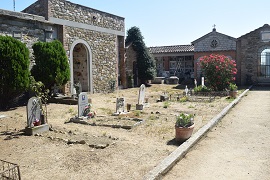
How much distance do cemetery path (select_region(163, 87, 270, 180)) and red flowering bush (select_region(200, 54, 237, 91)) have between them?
754 centimetres

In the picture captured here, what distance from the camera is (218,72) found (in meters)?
15.4

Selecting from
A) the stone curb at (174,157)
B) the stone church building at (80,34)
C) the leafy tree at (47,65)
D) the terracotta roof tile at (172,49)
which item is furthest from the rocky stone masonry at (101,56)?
the terracotta roof tile at (172,49)

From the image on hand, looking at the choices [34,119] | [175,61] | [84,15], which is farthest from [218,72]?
[175,61]

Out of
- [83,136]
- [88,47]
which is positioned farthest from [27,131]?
[88,47]

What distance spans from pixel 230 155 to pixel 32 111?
5007 mm

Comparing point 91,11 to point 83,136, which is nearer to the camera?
point 83,136

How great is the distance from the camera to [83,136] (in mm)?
6559

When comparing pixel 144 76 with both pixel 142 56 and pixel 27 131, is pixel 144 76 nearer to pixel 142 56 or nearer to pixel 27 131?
pixel 142 56

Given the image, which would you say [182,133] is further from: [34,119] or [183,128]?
[34,119]

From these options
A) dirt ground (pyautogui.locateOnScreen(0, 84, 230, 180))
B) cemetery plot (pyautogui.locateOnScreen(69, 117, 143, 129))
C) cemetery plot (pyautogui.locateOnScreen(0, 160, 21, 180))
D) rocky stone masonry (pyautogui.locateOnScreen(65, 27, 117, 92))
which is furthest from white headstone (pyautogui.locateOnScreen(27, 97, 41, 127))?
rocky stone masonry (pyautogui.locateOnScreen(65, 27, 117, 92))

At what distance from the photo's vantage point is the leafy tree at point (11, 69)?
989cm

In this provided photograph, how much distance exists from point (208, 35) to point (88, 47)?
12.5m

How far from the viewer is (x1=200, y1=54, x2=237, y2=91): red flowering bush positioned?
1541 cm

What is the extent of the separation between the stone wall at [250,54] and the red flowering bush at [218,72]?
7.64 metres
